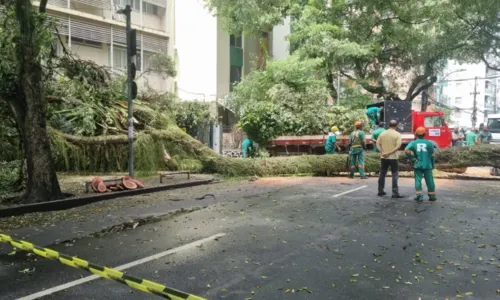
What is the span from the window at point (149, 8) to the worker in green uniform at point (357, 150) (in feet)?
61.6

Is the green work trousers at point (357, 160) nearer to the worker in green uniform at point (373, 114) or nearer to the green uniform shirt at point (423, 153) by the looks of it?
the green uniform shirt at point (423, 153)

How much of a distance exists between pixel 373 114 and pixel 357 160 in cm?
675

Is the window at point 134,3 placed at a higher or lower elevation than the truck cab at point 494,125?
higher

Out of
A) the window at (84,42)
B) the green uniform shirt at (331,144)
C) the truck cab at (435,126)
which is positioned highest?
the window at (84,42)

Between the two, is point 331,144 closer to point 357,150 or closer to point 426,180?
point 357,150

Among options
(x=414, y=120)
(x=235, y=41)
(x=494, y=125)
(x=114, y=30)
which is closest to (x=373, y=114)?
(x=414, y=120)

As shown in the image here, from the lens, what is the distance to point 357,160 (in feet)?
46.3

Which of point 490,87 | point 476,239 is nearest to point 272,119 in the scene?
point 476,239

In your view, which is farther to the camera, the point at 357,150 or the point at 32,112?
the point at 357,150

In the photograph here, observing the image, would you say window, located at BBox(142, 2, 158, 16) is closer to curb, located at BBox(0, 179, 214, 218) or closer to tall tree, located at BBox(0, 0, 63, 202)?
curb, located at BBox(0, 179, 214, 218)

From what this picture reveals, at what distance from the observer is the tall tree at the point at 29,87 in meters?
9.05

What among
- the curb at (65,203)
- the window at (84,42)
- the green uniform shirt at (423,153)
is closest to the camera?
the curb at (65,203)

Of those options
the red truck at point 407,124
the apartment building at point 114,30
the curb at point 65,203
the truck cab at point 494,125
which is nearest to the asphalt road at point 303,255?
the curb at point 65,203

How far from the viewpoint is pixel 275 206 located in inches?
348
